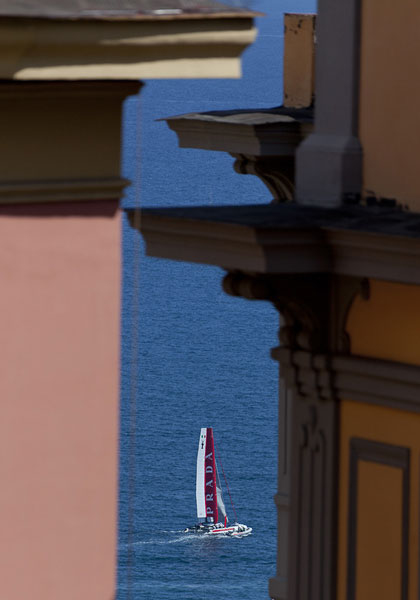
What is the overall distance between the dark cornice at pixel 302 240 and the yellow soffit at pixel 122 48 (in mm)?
3336

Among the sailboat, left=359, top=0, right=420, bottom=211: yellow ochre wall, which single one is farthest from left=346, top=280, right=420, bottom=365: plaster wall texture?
the sailboat

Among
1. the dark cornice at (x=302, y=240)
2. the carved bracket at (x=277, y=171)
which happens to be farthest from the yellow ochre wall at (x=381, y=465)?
the carved bracket at (x=277, y=171)

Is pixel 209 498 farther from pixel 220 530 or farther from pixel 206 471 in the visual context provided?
pixel 220 530

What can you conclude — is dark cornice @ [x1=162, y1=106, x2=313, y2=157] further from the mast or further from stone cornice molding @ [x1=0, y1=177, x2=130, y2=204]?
the mast

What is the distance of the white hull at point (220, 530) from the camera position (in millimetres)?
101750

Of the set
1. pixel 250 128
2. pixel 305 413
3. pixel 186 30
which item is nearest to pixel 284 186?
pixel 250 128

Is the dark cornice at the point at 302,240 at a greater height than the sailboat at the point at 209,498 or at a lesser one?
greater

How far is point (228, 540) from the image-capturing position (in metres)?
104

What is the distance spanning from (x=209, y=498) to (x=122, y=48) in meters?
93.4

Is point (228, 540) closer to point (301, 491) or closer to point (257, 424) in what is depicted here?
point (257, 424)

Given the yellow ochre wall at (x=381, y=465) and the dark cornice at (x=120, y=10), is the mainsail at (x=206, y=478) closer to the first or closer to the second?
the yellow ochre wall at (x=381, y=465)

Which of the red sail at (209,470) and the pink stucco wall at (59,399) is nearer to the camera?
the pink stucco wall at (59,399)

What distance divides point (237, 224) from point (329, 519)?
1.82 meters

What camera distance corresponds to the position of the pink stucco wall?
520 centimetres
